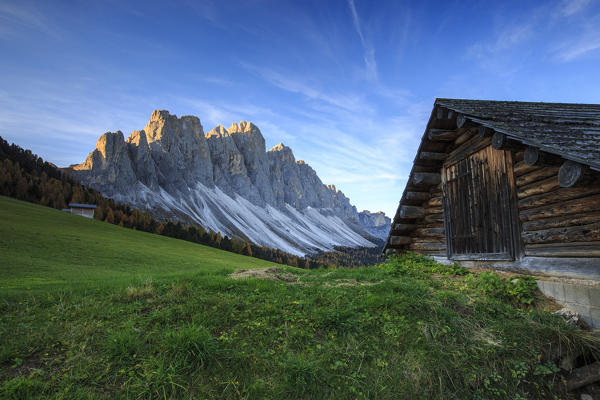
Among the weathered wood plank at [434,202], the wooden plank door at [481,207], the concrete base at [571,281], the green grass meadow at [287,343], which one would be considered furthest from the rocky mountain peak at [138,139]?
the concrete base at [571,281]

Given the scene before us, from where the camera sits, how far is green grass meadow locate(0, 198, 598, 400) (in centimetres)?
402

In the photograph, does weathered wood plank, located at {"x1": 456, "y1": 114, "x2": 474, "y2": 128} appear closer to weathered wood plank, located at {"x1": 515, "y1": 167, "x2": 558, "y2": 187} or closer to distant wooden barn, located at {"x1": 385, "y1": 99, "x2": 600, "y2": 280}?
distant wooden barn, located at {"x1": 385, "y1": 99, "x2": 600, "y2": 280}

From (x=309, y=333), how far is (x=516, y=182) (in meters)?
5.95

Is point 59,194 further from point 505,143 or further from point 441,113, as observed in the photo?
point 505,143

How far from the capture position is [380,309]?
6207 millimetres

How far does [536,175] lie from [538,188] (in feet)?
0.96

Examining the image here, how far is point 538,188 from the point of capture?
6316 mm

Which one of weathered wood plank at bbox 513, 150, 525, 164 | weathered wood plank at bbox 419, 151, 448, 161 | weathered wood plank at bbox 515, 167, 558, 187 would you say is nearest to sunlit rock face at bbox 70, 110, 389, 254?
weathered wood plank at bbox 419, 151, 448, 161

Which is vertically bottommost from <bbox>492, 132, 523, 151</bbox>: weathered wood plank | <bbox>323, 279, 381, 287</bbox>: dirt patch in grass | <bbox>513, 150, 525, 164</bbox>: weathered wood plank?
<bbox>323, 279, 381, 287</bbox>: dirt patch in grass

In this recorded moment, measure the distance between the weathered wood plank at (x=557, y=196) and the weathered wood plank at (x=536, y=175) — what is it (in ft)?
1.17

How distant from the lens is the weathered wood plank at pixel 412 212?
33.8 ft

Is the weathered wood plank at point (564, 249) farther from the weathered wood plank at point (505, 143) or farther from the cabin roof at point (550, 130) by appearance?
the weathered wood plank at point (505, 143)

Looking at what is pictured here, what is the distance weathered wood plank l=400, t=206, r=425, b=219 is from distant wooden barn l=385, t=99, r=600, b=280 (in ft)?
0.12

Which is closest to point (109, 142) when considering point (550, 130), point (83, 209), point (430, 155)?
point (83, 209)
